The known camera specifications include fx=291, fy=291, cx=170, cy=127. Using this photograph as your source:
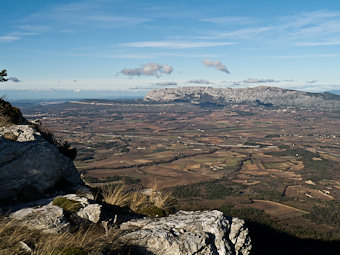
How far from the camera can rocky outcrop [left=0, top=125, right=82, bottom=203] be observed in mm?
10195

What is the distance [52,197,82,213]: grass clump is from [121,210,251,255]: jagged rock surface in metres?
1.61

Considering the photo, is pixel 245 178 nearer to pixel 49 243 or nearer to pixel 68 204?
pixel 68 204

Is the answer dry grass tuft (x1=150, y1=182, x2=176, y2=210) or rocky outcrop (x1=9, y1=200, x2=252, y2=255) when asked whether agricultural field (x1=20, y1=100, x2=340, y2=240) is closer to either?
dry grass tuft (x1=150, y1=182, x2=176, y2=210)

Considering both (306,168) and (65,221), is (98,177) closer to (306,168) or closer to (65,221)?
(306,168)

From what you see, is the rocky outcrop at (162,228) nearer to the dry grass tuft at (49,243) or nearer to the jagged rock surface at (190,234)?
the jagged rock surface at (190,234)

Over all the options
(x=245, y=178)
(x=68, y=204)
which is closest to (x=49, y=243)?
(x=68, y=204)

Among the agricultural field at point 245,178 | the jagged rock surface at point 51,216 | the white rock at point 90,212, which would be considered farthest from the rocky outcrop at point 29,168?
the agricultural field at point 245,178

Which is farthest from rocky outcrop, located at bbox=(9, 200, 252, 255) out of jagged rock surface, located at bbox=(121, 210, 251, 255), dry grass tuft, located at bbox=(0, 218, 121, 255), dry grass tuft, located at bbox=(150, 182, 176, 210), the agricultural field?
the agricultural field

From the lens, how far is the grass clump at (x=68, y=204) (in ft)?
30.5

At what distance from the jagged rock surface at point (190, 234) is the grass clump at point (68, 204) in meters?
1.61

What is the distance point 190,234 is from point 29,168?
6.65 m

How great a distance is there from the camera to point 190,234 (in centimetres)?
856

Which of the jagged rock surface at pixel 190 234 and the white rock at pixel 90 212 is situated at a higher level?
the white rock at pixel 90 212

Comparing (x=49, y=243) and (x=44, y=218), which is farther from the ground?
(x=49, y=243)
